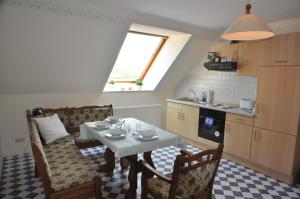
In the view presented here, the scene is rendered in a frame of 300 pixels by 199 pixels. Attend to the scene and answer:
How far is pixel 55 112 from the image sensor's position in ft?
11.1

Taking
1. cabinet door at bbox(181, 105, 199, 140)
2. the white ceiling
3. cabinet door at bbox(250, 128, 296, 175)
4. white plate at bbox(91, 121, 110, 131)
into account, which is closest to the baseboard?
cabinet door at bbox(250, 128, 296, 175)

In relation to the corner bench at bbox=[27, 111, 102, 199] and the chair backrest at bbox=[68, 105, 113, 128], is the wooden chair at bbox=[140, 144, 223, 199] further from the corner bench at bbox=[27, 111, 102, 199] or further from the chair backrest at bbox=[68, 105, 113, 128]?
the chair backrest at bbox=[68, 105, 113, 128]

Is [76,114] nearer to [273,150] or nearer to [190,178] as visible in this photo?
[190,178]

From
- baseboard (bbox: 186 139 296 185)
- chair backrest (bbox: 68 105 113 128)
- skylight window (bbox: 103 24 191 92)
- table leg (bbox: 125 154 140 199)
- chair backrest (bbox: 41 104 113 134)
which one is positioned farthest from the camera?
skylight window (bbox: 103 24 191 92)

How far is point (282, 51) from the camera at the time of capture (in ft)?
9.45

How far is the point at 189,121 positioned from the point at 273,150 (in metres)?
1.62

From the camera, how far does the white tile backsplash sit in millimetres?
3791

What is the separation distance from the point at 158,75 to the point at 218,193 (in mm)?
2832

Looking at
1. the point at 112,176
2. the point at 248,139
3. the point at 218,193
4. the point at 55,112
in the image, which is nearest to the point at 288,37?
the point at 248,139

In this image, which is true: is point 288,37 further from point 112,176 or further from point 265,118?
point 112,176

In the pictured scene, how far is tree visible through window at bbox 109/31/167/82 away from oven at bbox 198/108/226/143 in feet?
5.70

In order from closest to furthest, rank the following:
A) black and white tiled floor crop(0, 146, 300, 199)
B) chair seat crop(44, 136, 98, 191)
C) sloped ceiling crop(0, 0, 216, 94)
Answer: chair seat crop(44, 136, 98, 191), black and white tiled floor crop(0, 146, 300, 199), sloped ceiling crop(0, 0, 216, 94)

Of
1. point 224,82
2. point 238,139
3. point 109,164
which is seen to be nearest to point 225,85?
point 224,82

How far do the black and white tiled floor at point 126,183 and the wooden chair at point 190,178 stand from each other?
0.83m
